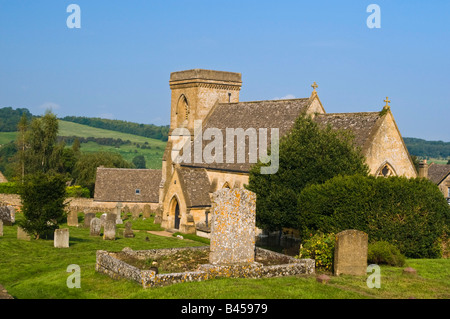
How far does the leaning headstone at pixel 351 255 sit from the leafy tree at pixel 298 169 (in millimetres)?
10088

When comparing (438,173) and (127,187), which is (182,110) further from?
(438,173)

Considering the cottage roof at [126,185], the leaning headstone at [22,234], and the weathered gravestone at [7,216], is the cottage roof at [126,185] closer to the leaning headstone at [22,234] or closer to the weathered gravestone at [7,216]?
the weathered gravestone at [7,216]

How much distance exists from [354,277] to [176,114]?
114ft

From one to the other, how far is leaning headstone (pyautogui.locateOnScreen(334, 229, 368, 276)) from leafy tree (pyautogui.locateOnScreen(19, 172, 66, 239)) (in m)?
17.9

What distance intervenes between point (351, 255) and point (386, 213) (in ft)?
20.9

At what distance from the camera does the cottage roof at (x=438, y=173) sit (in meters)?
78.1

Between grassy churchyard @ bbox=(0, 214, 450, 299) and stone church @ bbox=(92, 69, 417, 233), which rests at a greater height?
stone church @ bbox=(92, 69, 417, 233)

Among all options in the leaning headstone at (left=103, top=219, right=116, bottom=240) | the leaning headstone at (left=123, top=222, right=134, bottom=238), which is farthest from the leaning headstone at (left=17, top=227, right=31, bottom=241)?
the leaning headstone at (left=123, top=222, right=134, bottom=238)

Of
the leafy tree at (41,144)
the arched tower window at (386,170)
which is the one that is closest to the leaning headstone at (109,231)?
A: the arched tower window at (386,170)

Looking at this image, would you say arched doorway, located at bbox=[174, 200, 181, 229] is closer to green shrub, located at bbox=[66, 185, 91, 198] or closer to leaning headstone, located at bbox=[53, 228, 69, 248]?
leaning headstone, located at bbox=[53, 228, 69, 248]

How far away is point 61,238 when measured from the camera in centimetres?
3048

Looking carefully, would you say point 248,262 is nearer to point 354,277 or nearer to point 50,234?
point 354,277

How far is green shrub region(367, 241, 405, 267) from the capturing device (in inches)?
905

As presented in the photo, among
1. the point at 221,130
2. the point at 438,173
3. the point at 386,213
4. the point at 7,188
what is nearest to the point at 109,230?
the point at 221,130
